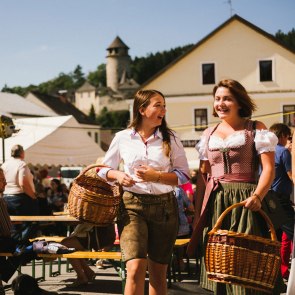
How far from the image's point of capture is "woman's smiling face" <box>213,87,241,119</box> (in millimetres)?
4402

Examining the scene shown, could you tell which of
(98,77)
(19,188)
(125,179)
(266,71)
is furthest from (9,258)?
(98,77)

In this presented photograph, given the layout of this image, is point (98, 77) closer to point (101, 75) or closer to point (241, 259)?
point (101, 75)

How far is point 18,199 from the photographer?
364 inches

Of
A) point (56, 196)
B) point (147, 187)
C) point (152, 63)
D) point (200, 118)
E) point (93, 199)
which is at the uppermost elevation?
point (152, 63)

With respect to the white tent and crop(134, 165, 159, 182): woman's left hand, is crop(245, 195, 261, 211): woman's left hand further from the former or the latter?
the white tent

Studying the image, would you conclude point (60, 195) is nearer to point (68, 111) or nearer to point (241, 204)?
point (241, 204)

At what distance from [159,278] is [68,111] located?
277 feet

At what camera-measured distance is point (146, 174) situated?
434cm

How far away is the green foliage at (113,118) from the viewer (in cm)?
13885

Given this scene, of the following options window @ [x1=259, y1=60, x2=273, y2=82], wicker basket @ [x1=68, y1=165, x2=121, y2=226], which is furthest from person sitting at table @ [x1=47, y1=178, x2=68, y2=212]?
window @ [x1=259, y1=60, x2=273, y2=82]

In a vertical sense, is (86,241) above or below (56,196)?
above

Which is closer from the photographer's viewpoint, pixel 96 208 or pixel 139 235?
pixel 139 235

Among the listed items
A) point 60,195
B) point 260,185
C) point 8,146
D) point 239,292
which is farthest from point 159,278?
point 8,146

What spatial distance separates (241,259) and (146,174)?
2.98 feet
